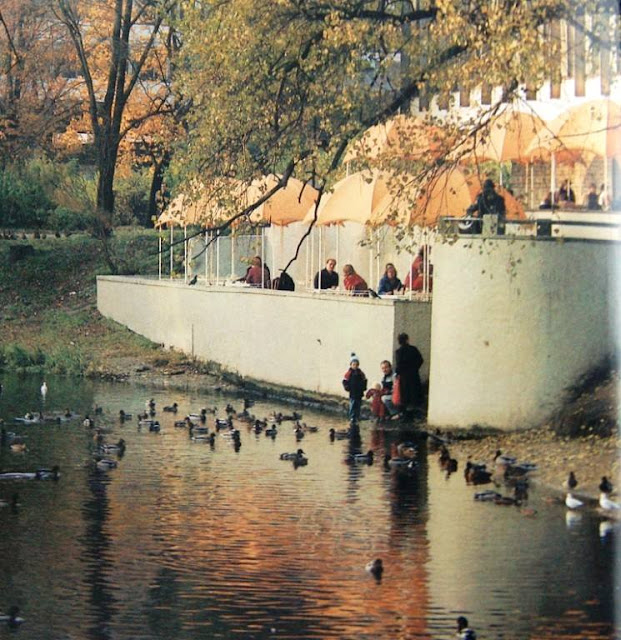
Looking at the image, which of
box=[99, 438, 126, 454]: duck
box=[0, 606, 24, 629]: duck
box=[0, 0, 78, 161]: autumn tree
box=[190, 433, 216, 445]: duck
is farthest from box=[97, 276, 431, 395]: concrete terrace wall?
box=[0, 606, 24, 629]: duck

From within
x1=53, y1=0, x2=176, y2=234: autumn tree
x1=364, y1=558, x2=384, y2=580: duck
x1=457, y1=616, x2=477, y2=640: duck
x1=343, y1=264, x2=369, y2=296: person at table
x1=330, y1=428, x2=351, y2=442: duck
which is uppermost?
x1=53, y1=0, x2=176, y2=234: autumn tree

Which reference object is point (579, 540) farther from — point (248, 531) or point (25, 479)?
point (25, 479)

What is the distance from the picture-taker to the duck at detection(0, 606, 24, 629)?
1858cm

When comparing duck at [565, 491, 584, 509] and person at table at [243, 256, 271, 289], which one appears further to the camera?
person at table at [243, 256, 271, 289]

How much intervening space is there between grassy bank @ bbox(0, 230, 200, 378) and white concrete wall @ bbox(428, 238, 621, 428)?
14.5m

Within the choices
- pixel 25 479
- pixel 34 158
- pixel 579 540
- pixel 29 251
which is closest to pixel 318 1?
pixel 25 479

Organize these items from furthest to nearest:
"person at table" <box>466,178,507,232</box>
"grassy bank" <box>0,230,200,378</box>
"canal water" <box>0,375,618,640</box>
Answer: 1. "grassy bank" <box>0,230,200,378</box>
2. "person at table" <box>466,178,507,232</box>
3. "canal water" <box>0,375,618,640</box>

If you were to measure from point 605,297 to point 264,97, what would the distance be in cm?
677

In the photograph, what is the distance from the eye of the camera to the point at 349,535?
23.6m

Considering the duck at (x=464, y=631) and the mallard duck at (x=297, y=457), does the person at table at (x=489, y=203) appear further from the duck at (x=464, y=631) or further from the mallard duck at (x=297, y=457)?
the duck at (x=464, y=631)

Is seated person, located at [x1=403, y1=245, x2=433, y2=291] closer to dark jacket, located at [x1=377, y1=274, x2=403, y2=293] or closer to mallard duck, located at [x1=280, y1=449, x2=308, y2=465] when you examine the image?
dark jacket, located at [x1=377, y1=274, x2=403, y2=293]

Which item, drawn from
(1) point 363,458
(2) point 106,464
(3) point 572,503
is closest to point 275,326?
(1) point 363,458

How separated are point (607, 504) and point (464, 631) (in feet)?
24.4

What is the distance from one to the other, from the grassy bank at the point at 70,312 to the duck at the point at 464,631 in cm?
2691
